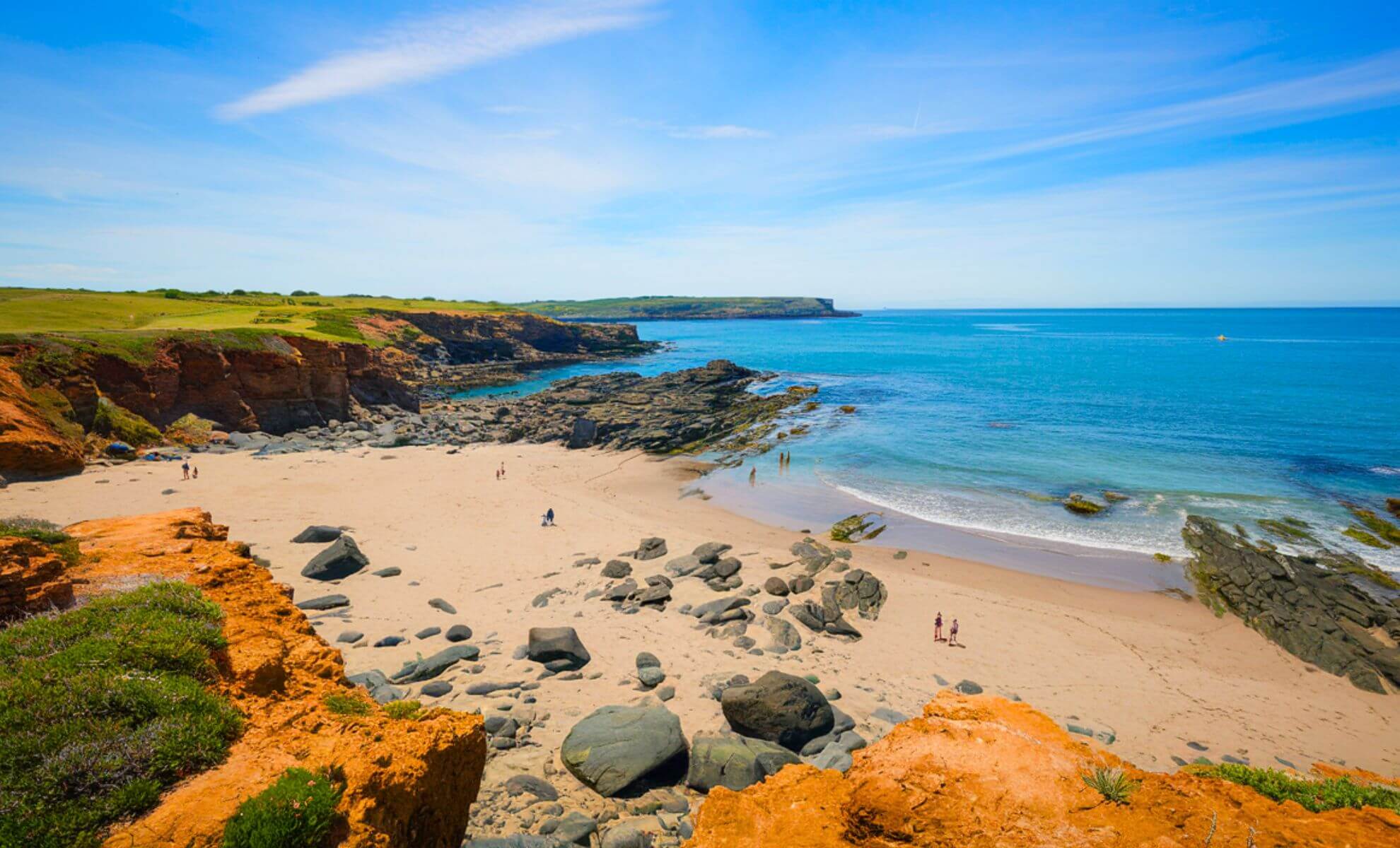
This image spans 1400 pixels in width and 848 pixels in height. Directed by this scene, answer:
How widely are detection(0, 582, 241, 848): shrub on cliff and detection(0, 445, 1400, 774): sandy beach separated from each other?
5860mm

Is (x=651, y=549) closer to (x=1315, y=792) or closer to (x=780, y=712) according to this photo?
(x=780, y=712)

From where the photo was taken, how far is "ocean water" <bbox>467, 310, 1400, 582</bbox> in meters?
→ 28.8

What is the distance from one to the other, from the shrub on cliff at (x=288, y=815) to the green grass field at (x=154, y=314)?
43026 mm

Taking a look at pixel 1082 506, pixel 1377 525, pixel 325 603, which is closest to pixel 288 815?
pixel 325 603

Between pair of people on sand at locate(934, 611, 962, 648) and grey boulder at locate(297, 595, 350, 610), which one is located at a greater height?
grey boulder at locate(297, 595, 350, 610)

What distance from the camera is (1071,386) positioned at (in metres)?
70.2

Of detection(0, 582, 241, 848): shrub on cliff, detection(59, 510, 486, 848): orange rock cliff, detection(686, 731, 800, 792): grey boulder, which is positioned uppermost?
detection(0, 582, 241, 848): shrub on cliff

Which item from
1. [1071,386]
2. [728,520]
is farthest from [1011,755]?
[1071,386]

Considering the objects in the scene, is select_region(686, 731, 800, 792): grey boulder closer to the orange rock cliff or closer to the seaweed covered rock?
the orange rock cliff

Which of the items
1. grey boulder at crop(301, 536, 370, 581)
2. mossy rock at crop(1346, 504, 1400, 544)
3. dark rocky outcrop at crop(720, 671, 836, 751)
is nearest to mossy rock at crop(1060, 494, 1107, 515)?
mossy rock at crop(1346, 504, 1400, 544)

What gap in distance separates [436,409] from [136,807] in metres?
53.2

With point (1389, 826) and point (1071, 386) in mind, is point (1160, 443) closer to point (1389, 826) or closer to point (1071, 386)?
point (1071, 386)

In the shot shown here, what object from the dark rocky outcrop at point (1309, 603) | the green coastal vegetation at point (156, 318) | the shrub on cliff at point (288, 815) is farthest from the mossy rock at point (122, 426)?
the dark rocky outcrop at point (1309, 603)

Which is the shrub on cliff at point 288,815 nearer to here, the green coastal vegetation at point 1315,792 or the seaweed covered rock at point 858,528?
the green coastal vegetation at point 1315,792
